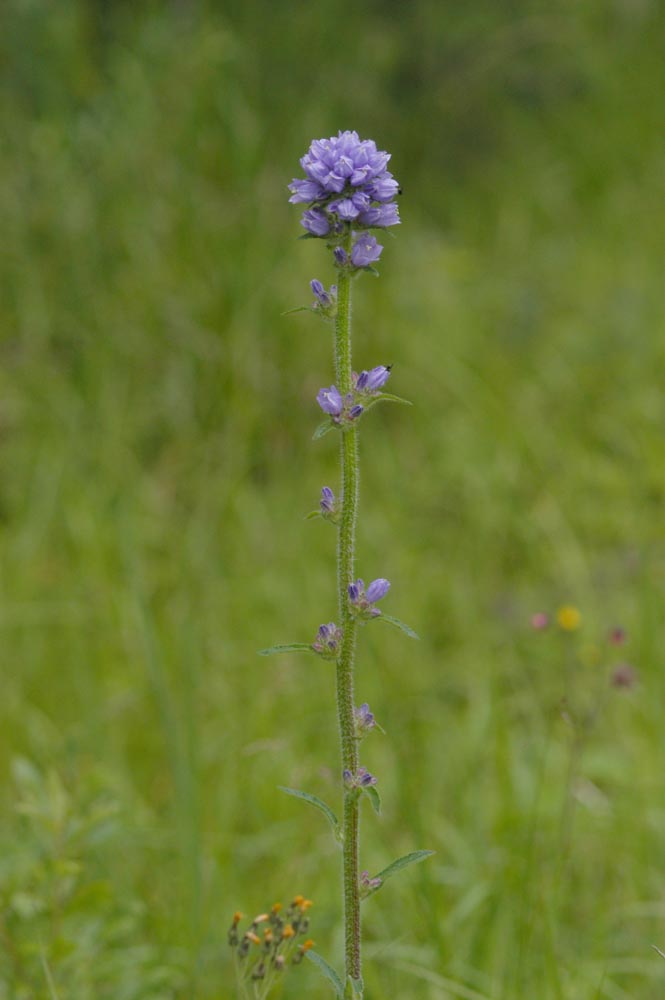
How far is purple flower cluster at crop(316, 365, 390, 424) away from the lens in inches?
57.2

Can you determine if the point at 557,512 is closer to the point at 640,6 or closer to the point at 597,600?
the point at 597,600

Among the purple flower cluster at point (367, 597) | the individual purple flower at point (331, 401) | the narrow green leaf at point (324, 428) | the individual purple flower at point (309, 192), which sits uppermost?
the individual purple flower at point (309, 192)

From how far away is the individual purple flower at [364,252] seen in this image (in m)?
1.45

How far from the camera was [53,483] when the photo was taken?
4367 mm

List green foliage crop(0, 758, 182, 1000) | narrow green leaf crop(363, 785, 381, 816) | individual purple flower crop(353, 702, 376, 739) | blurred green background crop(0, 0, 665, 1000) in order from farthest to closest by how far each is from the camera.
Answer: blurred green background crop(0, 0, 665, 1000) → green foliage crop(0, 758, 182, 1000) → individual purple flower crop(353, 702, 376, 739) → narrow green leaf crop(363, 785, 381, 816)

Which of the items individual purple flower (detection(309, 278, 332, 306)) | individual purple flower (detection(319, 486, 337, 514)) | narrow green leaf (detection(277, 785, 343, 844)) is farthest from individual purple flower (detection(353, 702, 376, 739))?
individual purple flower (detection(309, 278, 332, 306))

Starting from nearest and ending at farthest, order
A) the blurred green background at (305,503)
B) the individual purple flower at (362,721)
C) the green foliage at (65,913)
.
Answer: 1. the individual purple flower at (362,721)
2. the green foliage at (65,913)
3. the blurred green background at (305,503)

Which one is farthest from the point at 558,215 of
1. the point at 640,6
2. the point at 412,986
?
the point at 412,986

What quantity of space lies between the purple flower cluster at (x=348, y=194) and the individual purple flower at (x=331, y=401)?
0.17 metres

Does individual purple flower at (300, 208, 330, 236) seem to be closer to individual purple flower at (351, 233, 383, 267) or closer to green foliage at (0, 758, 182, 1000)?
individual purple flower at (351, 233, 383, 267)

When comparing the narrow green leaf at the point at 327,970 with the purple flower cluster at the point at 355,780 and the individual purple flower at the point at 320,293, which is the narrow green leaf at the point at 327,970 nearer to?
the purple flower cluster at the point at 355,780

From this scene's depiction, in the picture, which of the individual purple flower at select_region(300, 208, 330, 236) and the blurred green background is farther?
the blurred green background

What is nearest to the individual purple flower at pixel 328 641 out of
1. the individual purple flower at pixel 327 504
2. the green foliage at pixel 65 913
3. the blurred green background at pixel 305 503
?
the individual purple flower at pixel 327 504

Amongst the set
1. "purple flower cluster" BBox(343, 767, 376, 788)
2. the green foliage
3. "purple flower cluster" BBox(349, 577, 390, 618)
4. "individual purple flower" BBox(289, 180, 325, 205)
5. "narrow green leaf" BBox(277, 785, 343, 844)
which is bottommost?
the green foliage
